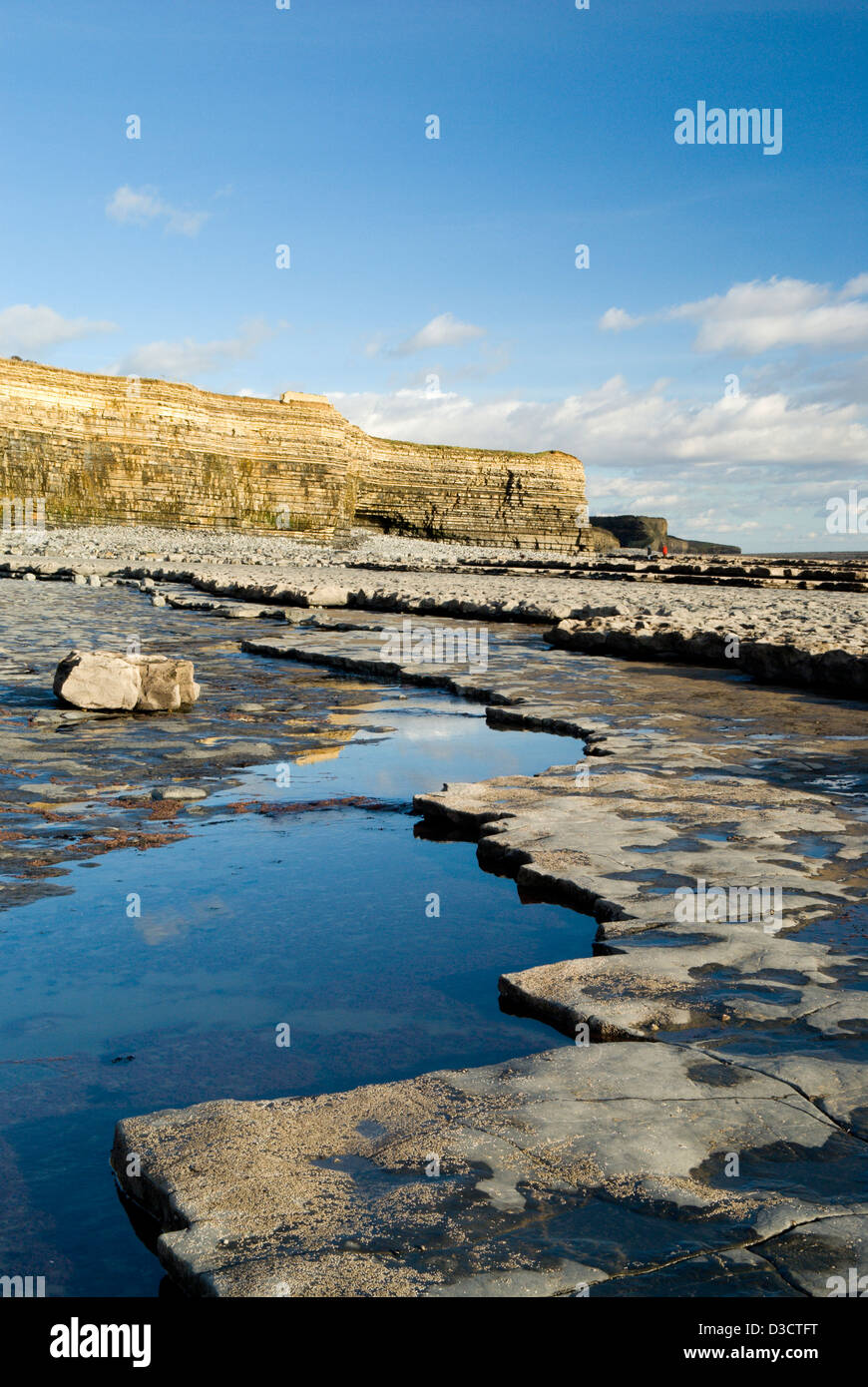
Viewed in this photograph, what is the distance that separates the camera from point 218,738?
5852 mm

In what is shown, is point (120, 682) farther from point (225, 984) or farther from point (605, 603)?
point (605, 603)

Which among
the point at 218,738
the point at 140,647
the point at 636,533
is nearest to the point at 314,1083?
the point at 218,738

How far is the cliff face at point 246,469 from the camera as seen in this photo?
39.2m

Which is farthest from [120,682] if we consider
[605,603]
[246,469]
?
[246,469]

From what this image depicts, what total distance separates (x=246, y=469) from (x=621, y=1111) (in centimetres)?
4564

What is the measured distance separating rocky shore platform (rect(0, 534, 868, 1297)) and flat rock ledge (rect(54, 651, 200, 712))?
2622 mm

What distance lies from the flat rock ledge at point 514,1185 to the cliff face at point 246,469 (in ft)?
131

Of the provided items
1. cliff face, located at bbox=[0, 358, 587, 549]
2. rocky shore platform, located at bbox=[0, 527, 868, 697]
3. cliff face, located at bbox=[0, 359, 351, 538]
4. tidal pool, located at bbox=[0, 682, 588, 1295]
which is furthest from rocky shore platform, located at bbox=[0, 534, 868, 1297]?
cliff face, located at bbox=[0, 358, 587, 549]

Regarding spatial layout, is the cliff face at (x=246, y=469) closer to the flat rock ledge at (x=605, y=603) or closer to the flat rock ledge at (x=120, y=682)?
the flat rock ledge at (x=605, y=603)

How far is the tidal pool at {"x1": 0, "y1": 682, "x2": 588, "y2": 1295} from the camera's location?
1.96m

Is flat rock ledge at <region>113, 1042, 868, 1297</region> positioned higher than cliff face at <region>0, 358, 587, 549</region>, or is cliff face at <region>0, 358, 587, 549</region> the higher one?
cliff face at <region>0, 358, 587, 549</region>

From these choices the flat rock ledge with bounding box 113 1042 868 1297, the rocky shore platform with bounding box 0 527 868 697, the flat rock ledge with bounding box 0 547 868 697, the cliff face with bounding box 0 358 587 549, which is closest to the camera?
the flat rock ledge with bounding box 113 1042 868 1297

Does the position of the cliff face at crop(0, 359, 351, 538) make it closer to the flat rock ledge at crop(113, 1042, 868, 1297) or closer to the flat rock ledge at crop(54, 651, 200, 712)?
the flat rock ledge at crop(54, 651, 200, 712)
